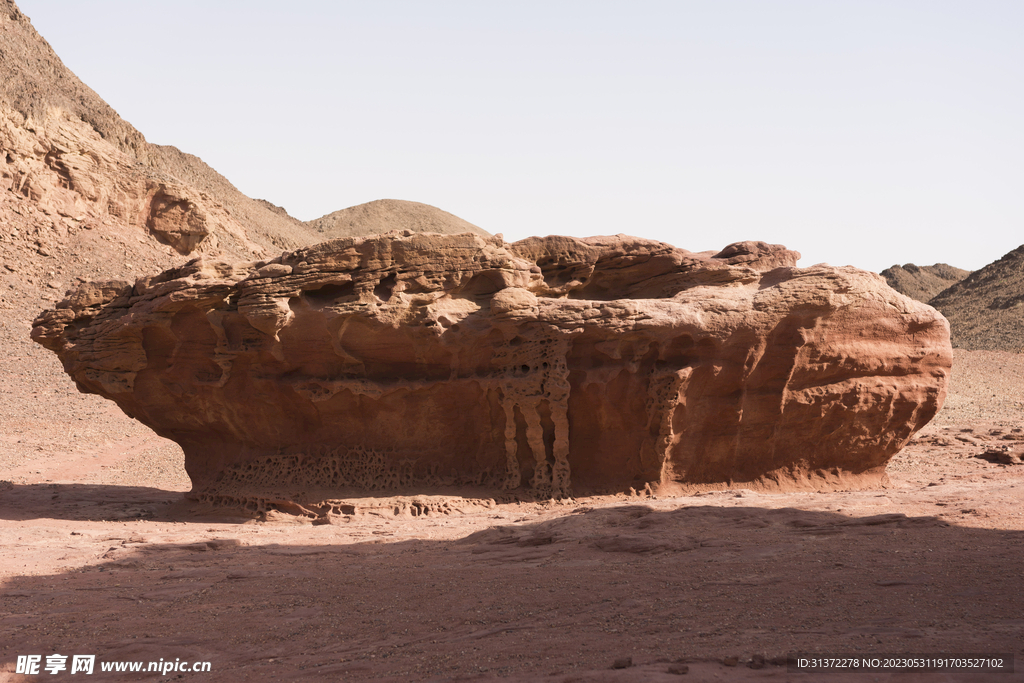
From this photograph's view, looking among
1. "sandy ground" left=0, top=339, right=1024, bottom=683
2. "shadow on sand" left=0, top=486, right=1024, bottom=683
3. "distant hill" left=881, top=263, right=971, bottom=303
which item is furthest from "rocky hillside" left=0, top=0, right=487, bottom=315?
"distant hill" left=881, top=263, right=971, bottom=303

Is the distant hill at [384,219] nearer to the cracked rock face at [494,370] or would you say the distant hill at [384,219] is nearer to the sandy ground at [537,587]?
the cracked rock face at [494,370]

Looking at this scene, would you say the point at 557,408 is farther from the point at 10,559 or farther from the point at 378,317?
the point at 10,559

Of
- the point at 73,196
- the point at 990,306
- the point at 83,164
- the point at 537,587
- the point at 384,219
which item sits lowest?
the point at 537,587

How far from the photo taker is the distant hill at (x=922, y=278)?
49031 millimetres

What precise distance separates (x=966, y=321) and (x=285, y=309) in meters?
38.8

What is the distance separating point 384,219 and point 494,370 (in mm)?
55002

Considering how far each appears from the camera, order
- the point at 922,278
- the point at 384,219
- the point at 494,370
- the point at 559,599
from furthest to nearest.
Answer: the point at 384,219 < the point at 922,278 < the point at 494,370 < the point at 559,599

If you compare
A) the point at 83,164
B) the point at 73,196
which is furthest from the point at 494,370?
the point at 83,164

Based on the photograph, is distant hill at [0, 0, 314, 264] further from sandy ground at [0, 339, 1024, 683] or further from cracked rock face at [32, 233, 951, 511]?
sandy ground at [0, 339, 1024, 683]

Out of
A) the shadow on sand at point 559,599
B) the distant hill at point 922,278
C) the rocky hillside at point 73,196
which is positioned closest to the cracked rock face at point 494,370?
the shadow on sand at point 559,599

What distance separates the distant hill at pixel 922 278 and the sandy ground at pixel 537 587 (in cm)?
4303

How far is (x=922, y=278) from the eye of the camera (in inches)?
2003

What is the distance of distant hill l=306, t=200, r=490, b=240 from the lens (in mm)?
62094

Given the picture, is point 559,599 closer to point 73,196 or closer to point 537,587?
point 537,587
